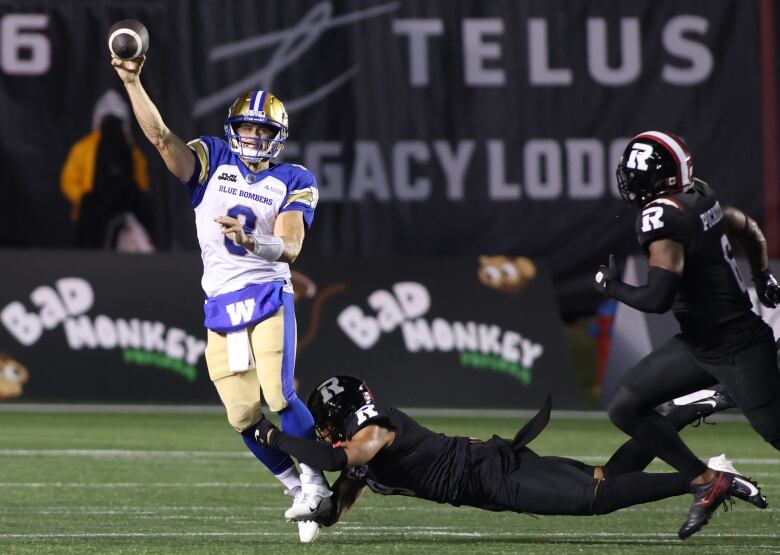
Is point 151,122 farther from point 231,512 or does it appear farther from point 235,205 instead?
point 231,512

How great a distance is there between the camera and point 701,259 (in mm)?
6488

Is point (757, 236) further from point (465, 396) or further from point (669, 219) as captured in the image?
point (465, 396)

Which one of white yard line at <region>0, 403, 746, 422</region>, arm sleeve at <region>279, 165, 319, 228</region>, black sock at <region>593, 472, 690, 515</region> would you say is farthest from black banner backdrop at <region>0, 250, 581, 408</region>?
black sock at <region>593, 472, 690, 515</region>

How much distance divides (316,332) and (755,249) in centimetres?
629

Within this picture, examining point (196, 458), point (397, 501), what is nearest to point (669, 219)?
point (397, 501)

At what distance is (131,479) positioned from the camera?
9.17 metres

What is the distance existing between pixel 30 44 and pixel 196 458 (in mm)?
5961

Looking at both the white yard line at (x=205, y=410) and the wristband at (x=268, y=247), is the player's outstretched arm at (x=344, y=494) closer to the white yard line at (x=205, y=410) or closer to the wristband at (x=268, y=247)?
the wristband at (x=268, y=247)

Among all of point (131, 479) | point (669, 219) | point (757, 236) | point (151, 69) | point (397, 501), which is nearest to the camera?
point (669, 219)

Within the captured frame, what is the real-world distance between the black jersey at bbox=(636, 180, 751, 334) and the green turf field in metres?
0.90

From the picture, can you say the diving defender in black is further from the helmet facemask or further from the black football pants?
the helmet facemask

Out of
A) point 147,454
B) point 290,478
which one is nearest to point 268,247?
point 290,478

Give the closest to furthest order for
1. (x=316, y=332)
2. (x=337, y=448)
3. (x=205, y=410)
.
A: (x=337, y=448) → (x=316, y=332) → (x=205, y=410)
